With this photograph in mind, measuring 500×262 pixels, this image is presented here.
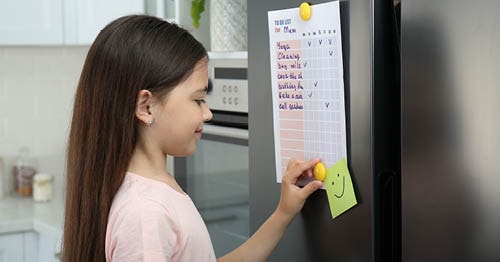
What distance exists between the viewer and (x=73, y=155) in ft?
4.41

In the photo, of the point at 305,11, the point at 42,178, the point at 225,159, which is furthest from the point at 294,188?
the point at 42,178

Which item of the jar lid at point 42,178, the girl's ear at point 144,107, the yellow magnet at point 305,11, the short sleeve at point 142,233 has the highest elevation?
the yellow magnet at point 305,11

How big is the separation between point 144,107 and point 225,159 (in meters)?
0.82

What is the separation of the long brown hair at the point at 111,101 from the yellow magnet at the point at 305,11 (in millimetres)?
190

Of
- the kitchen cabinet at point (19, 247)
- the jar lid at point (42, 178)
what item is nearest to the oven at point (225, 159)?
the kitchen cabinet at point (19, 247)

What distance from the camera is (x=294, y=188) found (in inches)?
55.9

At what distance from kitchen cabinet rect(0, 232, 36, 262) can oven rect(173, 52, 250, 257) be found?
85 cm

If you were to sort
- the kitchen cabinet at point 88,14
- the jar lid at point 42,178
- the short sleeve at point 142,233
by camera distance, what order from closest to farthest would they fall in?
1. the short sleeve at point 142,233
2. the kitchen cabinet at point 88,14
3. the jar lid at point 42,178

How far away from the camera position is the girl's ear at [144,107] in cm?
128

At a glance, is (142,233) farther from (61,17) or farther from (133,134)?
(61,17)

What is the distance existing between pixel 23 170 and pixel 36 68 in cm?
40

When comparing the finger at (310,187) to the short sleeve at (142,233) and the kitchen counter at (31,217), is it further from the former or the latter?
the kitchen counter at (31,217)

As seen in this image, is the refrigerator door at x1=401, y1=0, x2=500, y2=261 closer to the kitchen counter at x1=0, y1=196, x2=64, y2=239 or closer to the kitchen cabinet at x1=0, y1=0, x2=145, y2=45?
the kitchen counter at x1=0, y1=196, x2=64, y2=239

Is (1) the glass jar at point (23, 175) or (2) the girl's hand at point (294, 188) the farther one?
(1) the glass jar at point (23, 175)
